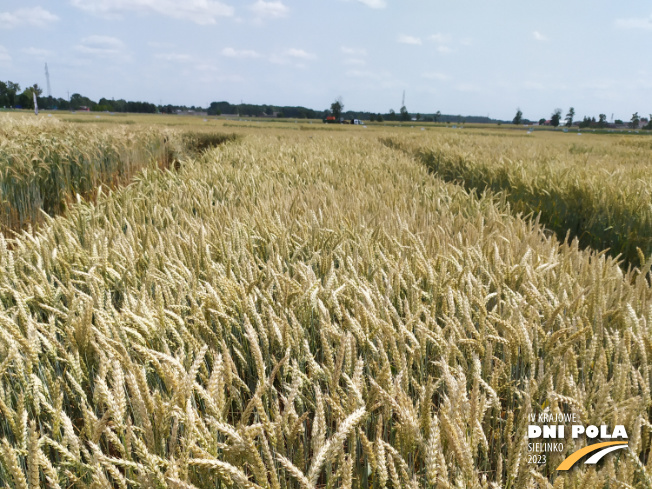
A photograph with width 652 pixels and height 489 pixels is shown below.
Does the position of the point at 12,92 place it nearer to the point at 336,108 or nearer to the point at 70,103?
the point at 70,103

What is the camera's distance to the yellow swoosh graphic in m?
0.90

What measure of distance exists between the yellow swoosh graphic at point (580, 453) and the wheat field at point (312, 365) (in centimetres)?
2

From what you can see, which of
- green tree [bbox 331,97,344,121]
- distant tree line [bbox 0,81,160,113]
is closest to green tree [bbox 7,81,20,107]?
distant tree line [bbox 0,81,160,113]

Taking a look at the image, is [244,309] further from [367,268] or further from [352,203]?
[352,203]

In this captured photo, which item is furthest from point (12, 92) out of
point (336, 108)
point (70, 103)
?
point (336, 108)

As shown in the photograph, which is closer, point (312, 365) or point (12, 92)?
point (312, 365)

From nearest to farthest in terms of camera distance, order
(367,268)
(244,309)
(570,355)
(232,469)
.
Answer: (232,469) < (570,355) < (244,309) < (367,268)

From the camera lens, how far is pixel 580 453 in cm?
92

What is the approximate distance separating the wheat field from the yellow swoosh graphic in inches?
0.8

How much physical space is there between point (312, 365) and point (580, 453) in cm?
63

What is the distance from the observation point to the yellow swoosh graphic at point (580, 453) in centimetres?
90

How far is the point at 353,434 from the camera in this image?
0.88m

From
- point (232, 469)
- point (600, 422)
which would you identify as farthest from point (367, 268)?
point (232, 469)

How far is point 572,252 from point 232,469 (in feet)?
6.47
